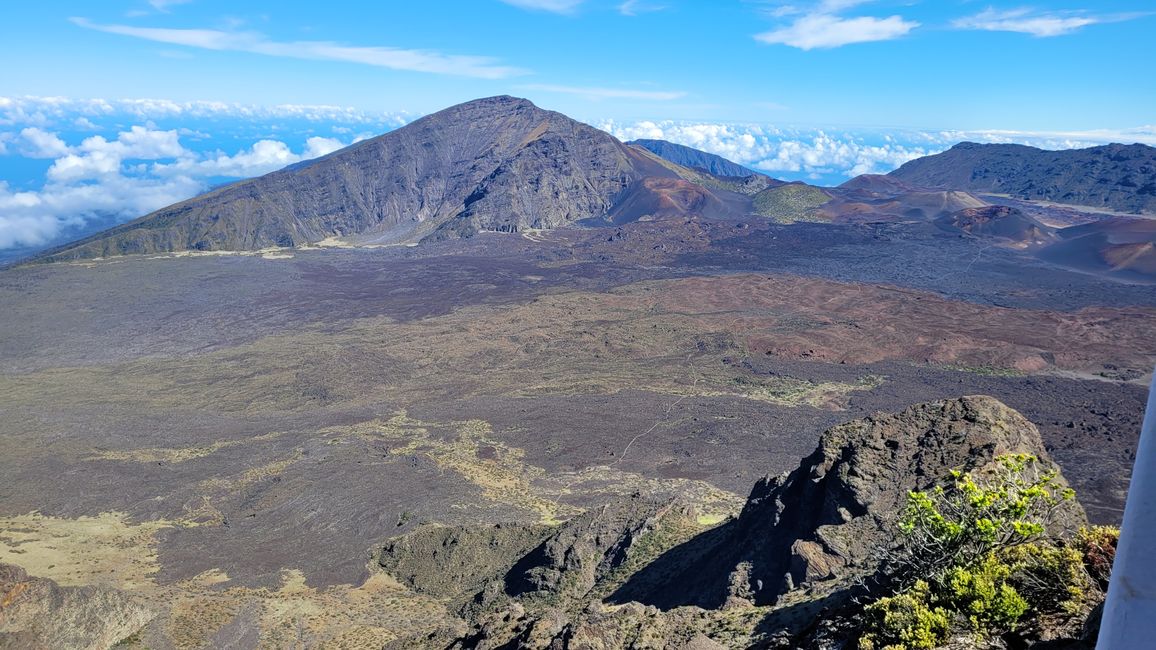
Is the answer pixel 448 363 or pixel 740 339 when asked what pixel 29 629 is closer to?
pixel 448 363

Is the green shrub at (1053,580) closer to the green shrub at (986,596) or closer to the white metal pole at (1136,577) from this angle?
the green shrub at (986,596)

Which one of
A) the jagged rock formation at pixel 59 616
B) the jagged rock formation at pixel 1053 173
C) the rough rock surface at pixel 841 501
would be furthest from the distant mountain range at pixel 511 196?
the jagged rock formation at pixel 59 616

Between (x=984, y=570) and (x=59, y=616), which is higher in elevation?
(x=984, y=570)

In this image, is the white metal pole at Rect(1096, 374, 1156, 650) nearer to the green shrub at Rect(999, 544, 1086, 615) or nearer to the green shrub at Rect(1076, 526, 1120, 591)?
the green shrub at Rect(999, 544, 1086, 615)

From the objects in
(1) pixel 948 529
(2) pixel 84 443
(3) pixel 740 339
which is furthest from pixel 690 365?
(1) pixel 948 529

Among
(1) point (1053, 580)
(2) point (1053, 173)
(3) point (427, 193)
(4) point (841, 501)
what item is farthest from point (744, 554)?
(2) point (1053, 173)

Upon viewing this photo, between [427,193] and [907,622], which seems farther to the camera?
[427,193]

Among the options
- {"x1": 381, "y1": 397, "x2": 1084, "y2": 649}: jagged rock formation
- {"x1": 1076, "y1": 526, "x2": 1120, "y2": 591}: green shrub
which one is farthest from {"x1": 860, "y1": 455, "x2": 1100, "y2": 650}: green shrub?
{"x1": 381, "y1": 397, "x2": 1084, "y2": 649}: jagged rock formation

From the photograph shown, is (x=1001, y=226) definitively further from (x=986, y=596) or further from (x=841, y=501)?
(x=986, y=596)
